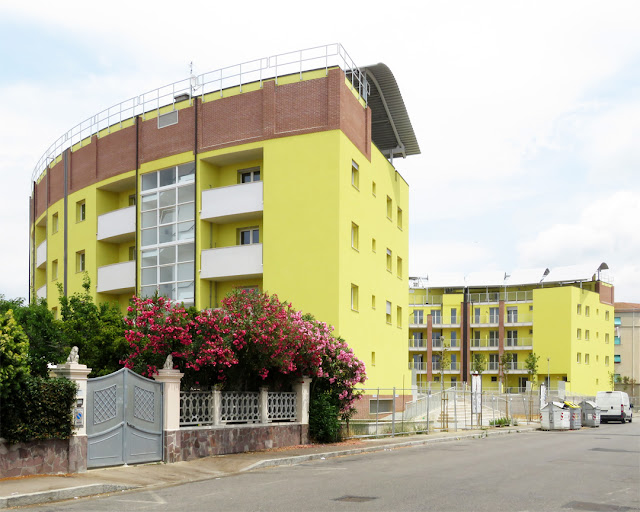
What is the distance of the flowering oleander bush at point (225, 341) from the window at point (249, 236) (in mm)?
13141

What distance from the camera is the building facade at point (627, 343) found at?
103750 millimetres

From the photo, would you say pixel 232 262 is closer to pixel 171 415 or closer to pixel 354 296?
pixel 354 296

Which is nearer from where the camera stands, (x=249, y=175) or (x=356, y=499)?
(x=356, y=499)

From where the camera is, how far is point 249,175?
115ft

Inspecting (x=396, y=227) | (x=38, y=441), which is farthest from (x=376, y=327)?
(x=38, y=441)

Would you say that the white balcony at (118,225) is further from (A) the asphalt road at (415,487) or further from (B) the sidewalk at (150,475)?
(A) the asphalt road at (415,487)

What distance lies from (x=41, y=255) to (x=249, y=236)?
749 inches

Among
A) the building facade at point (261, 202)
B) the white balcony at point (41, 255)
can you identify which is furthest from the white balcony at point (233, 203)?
the white balcony at point (41, 255)

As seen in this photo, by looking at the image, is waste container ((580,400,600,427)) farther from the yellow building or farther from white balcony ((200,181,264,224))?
the yellow building

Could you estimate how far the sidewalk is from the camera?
11.9 m

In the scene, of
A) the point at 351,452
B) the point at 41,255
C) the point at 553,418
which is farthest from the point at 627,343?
the point at 351,452

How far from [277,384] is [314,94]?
14.4 m

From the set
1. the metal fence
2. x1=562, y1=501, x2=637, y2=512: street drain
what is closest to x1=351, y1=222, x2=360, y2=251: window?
the metal fence

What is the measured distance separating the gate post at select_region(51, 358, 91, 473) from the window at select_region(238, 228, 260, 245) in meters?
19.8
